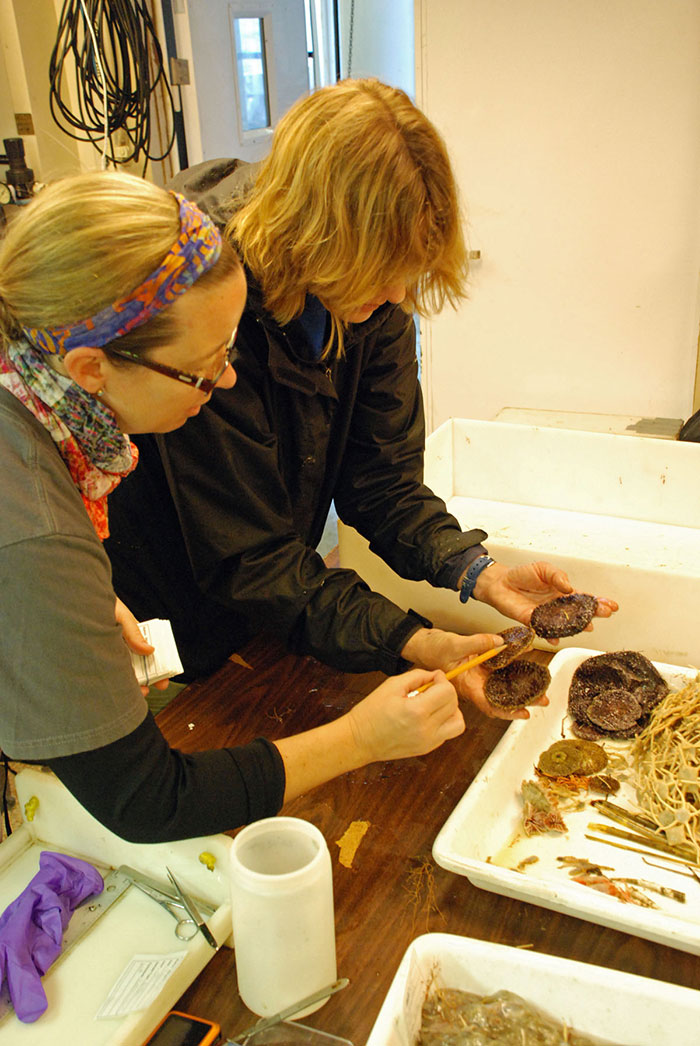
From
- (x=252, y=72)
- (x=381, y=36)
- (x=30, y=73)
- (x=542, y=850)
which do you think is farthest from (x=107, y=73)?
(x=542, y=850)

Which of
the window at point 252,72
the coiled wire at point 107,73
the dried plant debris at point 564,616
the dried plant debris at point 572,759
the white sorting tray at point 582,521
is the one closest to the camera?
the dried plant debris at point 572,759

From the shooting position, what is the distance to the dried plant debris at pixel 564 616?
4.76 ft

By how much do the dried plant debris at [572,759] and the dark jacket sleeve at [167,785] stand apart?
0.47 meters

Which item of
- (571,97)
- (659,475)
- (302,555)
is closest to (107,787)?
(302,555)

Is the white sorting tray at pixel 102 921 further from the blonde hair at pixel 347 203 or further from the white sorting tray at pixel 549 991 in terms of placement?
the blonde hair at pixel 347 203

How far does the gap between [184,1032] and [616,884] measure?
58 cm

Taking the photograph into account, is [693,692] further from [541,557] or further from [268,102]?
[268,102]

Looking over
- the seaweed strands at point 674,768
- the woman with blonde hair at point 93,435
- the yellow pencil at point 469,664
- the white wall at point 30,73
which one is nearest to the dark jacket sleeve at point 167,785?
the woman with blonde hair at point 93,435

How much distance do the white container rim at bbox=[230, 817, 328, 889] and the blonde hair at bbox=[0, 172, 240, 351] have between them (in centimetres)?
56

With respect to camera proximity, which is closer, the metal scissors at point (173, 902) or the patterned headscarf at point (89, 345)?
the patterned headscarf at point (89, 345)

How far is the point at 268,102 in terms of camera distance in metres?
4.72

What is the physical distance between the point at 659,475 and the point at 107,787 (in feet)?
5.10

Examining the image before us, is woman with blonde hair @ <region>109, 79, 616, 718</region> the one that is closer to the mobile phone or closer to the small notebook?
the small notebook

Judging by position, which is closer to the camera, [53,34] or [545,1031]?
[545,1031]
